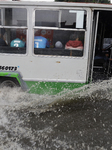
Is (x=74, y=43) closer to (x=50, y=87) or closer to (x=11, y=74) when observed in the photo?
(x=50, y=87)

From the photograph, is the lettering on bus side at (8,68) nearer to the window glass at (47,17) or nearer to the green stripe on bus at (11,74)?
the green stripe on bus at (11,74)

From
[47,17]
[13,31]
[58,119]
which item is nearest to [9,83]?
A: [13,31]

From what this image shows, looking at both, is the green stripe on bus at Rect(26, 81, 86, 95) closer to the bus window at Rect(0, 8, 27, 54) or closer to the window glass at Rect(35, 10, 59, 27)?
the bus window at Rect(0, 8, 27, 54)

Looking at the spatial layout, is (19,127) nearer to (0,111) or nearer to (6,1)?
(0,111)

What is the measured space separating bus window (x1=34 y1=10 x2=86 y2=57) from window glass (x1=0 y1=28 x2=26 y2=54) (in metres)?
0.36

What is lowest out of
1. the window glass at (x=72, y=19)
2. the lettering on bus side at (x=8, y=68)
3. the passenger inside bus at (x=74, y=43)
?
the lettering on bus side at (x=8, y=68)

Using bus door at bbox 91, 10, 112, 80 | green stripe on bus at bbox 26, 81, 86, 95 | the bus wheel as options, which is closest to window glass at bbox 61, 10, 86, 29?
green stripe on bus at bbox 26, 81, 86, 95

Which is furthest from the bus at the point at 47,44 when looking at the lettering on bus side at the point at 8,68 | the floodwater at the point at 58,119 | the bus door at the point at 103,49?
the bus door at the point at 103,49

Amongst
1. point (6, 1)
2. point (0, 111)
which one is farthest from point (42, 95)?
point (6, 1)

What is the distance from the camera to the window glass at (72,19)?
418cm

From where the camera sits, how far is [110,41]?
8352 mm

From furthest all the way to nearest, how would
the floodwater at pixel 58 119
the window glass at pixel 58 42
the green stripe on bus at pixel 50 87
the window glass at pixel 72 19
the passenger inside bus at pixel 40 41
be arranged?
the green stripe on bus at pixel 50 87 < the passenger inside bus at pixel 40 41 < the window glass at pixel 58 42 < the window glass at pixel 72 19 < the floodwater at pixel 58 119

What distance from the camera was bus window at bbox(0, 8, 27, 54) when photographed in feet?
14.1

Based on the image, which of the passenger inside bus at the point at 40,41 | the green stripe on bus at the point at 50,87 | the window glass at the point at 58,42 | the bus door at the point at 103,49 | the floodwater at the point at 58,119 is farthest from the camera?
the bus door at the point at 103,49
